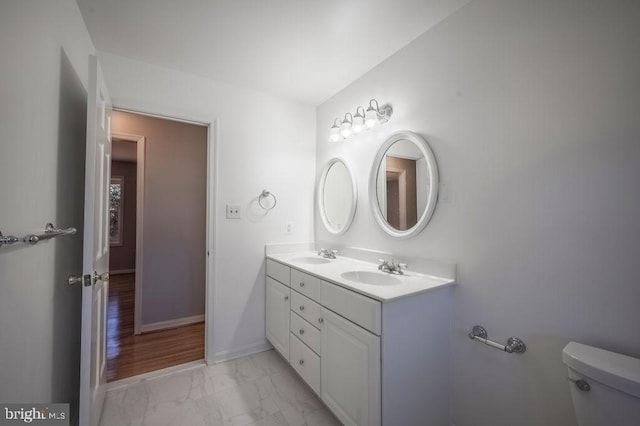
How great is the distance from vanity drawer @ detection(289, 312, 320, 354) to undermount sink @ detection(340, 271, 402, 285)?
39 centimetres

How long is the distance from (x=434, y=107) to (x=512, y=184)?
0.64 m

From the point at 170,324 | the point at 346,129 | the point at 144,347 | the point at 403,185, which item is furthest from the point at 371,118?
the point at 170,324

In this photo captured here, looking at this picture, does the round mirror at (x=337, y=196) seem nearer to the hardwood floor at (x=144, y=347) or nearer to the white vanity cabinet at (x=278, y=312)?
the white vanity cabinet at (x=278, y=312)

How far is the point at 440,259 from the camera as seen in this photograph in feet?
4.93

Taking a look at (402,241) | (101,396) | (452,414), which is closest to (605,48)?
(402,241)

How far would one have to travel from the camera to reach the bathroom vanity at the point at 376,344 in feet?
3.88

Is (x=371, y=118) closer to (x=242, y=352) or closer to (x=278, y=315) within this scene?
(x=278, y=315)

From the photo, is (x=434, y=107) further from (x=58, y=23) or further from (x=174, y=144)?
(x=174, y=144)

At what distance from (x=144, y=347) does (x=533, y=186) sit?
3120mm

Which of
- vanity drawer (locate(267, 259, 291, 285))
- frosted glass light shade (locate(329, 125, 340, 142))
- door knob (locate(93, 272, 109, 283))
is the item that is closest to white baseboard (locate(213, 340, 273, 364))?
vanity drawer (locate(267, 259, 291, 285))

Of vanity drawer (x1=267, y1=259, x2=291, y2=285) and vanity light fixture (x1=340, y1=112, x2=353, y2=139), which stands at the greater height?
vanity light fixture (x1=340, y1=112, x2=353, y2=139)

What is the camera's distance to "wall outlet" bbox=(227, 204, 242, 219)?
2193 mm

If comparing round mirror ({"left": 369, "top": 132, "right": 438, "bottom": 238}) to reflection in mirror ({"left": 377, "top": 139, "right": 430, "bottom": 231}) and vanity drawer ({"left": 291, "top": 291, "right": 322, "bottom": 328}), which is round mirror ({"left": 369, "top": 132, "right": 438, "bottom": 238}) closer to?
reflection in mirror ({"left": 377, "top": 139, "right": 430, "bottom": 231})

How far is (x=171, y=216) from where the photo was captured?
2.89 m
